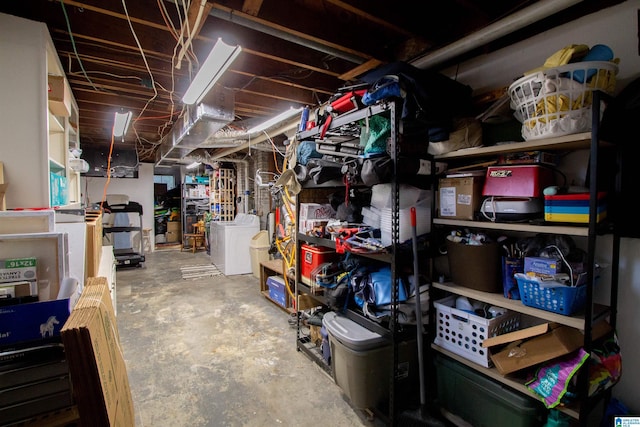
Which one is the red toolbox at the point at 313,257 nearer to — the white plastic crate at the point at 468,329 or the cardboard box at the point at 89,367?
the white plastic crate at the point at 468,329

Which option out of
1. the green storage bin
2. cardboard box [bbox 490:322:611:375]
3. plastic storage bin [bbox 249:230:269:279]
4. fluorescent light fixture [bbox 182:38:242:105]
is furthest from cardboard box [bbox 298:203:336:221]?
plastic storage bin [bbox 249:230:269:279]

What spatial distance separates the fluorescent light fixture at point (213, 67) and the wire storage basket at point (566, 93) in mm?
1628

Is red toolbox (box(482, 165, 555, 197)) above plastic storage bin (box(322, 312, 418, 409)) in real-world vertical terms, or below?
above

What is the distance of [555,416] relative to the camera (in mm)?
1406

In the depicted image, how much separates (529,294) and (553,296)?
10 centimetres

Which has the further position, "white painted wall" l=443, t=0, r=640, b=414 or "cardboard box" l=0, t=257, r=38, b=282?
"white painted wall" l=443, t=0, r=640, b=414

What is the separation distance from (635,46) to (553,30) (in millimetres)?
401

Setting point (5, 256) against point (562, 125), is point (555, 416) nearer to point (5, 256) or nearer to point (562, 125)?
point (562, 125)

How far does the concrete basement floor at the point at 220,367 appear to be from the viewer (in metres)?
2.03

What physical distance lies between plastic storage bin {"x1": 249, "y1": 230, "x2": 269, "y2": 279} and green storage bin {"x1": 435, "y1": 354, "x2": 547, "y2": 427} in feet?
12.1

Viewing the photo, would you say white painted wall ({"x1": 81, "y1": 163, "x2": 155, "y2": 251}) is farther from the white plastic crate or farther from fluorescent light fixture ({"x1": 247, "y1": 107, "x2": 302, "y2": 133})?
the white plastic crate

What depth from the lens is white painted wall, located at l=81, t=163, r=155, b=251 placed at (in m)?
7.51

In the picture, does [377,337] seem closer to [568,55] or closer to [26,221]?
[568,55]

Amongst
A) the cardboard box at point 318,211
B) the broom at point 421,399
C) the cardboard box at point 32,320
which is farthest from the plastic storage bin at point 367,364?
the cardboard box at point 32,320
